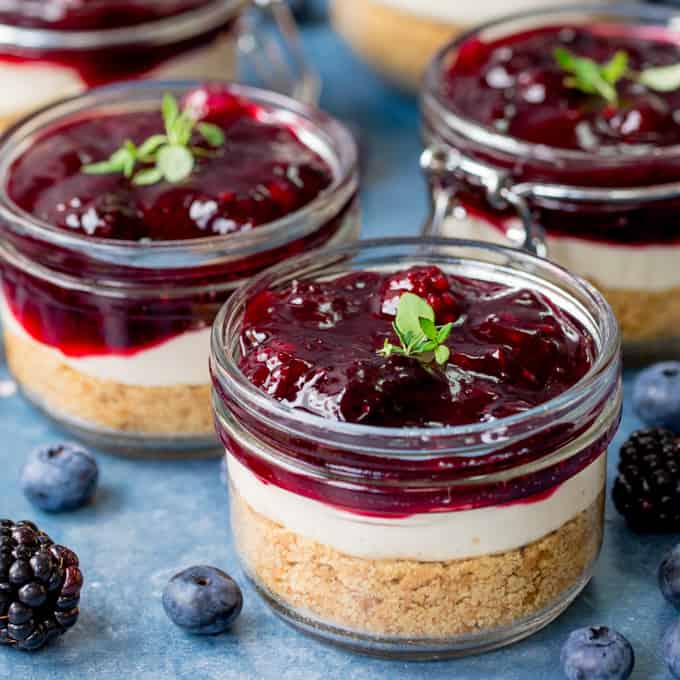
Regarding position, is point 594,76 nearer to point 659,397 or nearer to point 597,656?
point 659,397

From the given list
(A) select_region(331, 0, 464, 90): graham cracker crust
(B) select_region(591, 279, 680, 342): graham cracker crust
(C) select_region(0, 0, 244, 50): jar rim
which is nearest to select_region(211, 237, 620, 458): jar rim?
(B) select_region(591, 279, 680, 342): graham cracker crust

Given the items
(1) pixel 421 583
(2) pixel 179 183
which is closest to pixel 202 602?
(1) pixel 421 583

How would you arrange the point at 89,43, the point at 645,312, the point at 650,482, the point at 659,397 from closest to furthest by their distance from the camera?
1. the point at 650,482
2. the point at 659,397
3. the point at 645,312
4. the point at 89,43

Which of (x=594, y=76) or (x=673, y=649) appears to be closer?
(x=673, y=649)

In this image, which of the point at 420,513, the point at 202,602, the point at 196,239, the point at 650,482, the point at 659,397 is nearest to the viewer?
the point at 420,513

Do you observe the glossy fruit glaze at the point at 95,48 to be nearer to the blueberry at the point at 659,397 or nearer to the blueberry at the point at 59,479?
the blueberry at the point at 59,479

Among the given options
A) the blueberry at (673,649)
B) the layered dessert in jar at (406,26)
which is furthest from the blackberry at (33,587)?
the layered dessert in jar at (406,26)

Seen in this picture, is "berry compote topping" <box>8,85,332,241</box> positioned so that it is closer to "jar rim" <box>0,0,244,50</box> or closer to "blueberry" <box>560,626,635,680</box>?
"jar rim" <box>0,0,244,50</box>
